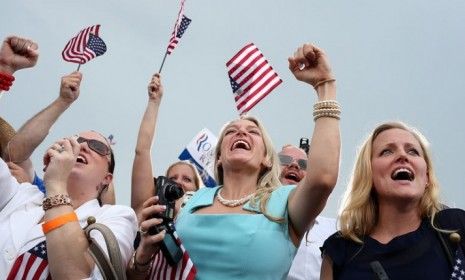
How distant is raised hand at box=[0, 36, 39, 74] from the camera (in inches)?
169

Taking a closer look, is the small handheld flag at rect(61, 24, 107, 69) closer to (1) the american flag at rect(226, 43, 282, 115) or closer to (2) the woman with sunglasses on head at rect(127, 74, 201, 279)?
(1) the american flag at rect(226, 43, 282, 115)

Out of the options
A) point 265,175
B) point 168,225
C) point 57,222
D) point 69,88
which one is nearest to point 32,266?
point 57,222

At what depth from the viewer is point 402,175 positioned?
3.78 m

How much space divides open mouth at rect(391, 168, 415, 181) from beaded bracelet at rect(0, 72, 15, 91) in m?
2.79

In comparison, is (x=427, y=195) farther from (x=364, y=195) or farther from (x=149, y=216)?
(x=149, y=216)

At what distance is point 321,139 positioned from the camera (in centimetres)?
312

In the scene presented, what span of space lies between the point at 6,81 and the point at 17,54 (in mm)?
284

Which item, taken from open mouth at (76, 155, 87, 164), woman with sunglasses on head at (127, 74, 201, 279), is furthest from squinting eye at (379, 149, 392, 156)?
open mouth at (76, 155, 87, 164)

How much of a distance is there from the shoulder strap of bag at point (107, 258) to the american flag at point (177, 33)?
5.61m

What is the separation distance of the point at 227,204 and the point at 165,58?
4575mm

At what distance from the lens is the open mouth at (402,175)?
3748 millimetres

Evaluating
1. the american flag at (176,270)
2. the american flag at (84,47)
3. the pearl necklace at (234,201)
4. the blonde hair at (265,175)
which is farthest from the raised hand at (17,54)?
the american flag at (84,47)

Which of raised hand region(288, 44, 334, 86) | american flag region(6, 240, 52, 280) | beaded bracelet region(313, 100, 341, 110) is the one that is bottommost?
american flag region(6, 240, 52, 280)

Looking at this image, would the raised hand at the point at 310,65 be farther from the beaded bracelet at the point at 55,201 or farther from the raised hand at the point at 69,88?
the raised hand at the point at 69,88
